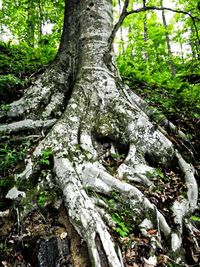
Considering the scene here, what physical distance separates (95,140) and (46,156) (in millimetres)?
914

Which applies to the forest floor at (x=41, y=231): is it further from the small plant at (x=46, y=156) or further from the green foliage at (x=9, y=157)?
the small plant at (x=46, y=156)

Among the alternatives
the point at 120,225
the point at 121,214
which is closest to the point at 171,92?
the point at 121,214

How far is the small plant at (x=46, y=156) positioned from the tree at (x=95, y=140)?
1 centimetres

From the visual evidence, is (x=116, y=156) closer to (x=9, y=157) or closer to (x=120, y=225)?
(x=120, y=225)

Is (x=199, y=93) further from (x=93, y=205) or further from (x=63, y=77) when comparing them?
(x=93, y=205)

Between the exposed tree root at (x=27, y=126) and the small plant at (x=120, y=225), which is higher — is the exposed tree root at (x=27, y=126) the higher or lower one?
the higher one

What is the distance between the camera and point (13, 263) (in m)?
2.49

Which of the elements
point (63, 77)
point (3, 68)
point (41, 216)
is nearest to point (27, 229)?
point (41, 216)

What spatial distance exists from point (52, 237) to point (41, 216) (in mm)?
351

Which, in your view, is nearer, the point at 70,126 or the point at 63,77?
the point at 70,126

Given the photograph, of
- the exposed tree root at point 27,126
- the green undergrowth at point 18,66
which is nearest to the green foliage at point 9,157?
the exposed tree root at point 27,126

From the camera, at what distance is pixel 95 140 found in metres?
3.94

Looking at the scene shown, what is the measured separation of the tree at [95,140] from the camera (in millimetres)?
2783

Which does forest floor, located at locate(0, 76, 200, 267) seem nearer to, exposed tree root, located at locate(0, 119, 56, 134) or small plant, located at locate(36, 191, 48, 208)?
small plant, located at locate(36, 191, 48, 208)
